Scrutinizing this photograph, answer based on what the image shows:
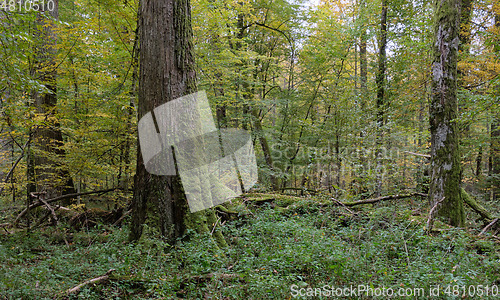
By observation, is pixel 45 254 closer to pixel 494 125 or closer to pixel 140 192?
pixel 140 192

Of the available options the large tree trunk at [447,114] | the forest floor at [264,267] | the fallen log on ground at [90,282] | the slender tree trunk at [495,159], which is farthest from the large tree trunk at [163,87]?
the slender tree trunk at [495,159]

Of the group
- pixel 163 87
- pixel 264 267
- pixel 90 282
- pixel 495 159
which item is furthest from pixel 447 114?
pixel 495 159

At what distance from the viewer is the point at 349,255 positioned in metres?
3.46

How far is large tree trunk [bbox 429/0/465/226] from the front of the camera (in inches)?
209

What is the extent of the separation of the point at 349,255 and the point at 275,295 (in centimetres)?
128

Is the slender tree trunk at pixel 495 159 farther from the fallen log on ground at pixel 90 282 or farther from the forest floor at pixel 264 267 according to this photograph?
the fallen log on ground at pixel 90 282

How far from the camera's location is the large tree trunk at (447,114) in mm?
5297

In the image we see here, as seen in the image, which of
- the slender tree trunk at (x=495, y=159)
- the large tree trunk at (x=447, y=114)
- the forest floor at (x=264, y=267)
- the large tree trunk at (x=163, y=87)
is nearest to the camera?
the forest floor at (x=264, y=267)

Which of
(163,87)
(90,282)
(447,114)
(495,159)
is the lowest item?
(90,282)

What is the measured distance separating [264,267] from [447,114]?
15.9ft

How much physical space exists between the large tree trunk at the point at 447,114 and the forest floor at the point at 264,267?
0.68 m

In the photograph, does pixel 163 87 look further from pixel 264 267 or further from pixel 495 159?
pixel 495 159

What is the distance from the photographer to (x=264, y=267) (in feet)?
10.5

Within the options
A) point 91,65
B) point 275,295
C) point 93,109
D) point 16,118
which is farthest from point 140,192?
point 91,65
